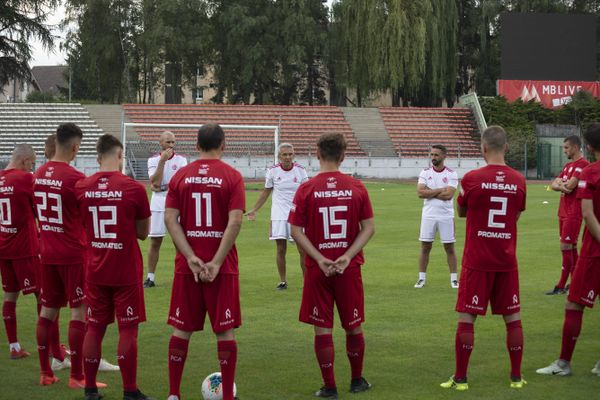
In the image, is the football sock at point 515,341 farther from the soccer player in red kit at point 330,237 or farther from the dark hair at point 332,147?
the dark hair at point 332,147

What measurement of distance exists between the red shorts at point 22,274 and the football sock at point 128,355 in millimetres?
2136

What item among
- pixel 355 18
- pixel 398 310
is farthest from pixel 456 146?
pixel 398 310

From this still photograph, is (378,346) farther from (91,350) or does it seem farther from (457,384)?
(91,350)

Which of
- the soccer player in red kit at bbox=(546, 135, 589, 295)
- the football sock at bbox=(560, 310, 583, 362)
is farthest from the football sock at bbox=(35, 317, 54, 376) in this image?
the soccer player in red kit at bbox=(546, 135, 589, 295)

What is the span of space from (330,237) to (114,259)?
5.85 feet

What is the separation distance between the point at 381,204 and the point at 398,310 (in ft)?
65.6

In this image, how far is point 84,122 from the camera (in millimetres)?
52250

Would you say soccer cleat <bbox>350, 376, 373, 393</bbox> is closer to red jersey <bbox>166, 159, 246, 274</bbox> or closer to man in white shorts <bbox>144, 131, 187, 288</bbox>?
red jersey <bbox>166, 159, 246, 274</bbox>

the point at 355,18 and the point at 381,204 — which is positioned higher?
the point at 355,18

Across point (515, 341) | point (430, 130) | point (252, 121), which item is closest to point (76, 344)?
point (515, 341)

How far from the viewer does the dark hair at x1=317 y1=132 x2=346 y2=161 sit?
7.79 metres

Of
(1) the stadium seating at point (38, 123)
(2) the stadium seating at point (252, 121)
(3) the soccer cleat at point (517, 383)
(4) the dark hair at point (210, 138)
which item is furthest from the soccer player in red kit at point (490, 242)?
(2) the stadium seating at point (252, 121)

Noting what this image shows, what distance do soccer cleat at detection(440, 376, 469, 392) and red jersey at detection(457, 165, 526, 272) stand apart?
1014 millimetres

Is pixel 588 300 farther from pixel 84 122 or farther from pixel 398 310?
pixel 84 122
